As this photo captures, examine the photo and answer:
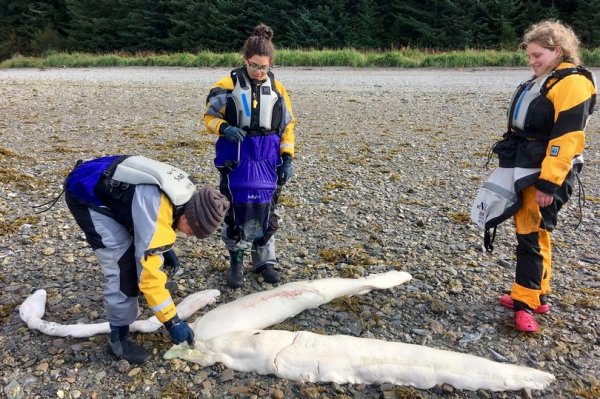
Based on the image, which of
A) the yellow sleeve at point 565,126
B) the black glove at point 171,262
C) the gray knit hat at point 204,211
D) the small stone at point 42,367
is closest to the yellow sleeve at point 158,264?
the gray knit hat at point 204,211

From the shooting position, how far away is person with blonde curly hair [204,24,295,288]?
3.86 metres

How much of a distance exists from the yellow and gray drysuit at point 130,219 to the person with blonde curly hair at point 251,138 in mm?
976

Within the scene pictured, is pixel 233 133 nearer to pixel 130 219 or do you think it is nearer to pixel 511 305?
pixel 130 219

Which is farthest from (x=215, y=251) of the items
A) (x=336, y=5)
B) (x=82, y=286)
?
(x=336, y=5)

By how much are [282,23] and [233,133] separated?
1426 inches

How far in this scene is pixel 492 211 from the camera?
3.67m

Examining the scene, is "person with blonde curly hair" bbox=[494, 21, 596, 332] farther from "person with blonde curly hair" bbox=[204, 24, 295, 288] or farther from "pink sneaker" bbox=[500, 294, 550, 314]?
"person with blonde curly hair" bbox=[204, 24, 295, 288]

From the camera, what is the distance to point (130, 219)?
3.03 metres

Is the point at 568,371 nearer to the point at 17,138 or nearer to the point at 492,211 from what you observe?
→ the point at 492,211

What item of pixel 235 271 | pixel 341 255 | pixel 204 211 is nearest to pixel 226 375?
pixel 204 211

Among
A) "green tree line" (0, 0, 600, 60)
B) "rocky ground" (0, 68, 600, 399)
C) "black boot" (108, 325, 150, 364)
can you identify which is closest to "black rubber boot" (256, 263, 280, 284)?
"rocky ground" (0, 68, 600, 399)

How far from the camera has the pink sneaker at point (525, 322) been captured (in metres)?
3.61

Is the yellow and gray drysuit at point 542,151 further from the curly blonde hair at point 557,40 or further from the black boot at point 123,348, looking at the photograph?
the black boot at point 123,348

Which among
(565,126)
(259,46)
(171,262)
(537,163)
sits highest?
(259,46)
